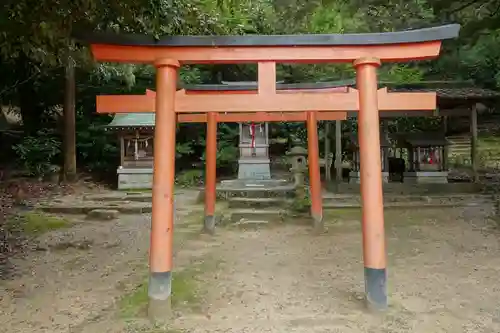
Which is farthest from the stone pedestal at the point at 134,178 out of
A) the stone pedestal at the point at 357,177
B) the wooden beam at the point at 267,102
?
the wooden beam at the point at 267,102

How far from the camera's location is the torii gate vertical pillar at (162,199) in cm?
408

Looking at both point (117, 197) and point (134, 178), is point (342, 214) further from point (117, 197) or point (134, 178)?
point (134, 178)

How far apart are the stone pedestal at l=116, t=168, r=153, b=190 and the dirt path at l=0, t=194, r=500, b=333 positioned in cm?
574

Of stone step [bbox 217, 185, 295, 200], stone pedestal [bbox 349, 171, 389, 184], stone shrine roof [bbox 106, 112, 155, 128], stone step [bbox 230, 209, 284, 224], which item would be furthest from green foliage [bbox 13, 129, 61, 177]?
stone pedestal [bbox 349, 171, 389, 184]

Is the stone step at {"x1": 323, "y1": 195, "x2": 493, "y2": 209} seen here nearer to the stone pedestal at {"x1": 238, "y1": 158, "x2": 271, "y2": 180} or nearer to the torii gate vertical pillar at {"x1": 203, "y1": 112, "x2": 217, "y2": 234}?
the stone pedestal at {"x1": 238, "y1": 158, "x2": 271, "y2": 180}

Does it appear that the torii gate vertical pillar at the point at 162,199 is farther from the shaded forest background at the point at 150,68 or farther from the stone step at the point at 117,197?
the stone step at the point at 117,197

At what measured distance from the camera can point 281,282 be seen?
16.9 feet

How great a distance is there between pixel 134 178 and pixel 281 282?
33.0ft

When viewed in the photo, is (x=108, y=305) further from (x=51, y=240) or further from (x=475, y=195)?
(x=475, y=195)

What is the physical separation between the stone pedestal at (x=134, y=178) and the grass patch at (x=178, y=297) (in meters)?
9.03

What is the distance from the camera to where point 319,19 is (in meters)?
13.6

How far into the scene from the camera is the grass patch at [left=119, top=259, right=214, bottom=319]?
429cm

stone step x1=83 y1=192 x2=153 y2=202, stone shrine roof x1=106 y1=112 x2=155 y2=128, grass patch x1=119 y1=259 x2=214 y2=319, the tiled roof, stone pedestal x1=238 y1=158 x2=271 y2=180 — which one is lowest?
grass patch x1=119 y1=259 x2=214 y2=319

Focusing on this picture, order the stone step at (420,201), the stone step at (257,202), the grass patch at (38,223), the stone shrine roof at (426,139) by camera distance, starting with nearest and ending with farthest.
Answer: the grass patch at (38,223) → the stone step at (257,202) → the stone step at (420,201) → the stone shrine roof at (426,139)
